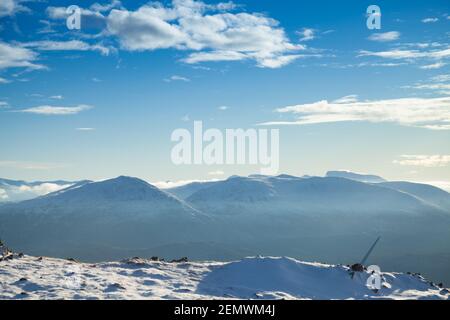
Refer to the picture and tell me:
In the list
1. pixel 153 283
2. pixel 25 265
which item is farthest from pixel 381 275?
pixel 25 265

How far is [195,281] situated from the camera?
135 feet

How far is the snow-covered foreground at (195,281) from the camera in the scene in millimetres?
33969

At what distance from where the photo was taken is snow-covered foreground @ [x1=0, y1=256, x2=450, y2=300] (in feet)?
111
